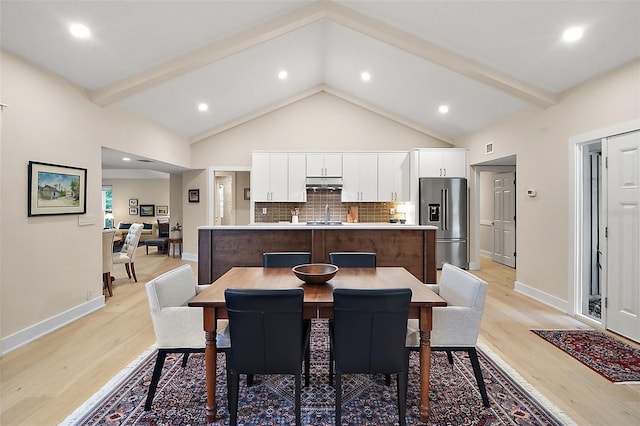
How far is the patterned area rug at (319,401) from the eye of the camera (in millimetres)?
1934

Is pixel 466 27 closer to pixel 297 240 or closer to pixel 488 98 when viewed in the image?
pixel 488 98

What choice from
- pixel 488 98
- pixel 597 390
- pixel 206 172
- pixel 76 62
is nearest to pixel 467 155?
pixel 488 98

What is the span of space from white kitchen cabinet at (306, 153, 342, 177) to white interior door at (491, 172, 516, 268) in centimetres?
348

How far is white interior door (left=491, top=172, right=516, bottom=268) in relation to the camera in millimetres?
6602

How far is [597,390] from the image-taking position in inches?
88.6

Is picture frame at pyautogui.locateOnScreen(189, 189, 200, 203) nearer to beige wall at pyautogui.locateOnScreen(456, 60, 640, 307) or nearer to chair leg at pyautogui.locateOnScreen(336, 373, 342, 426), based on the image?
beige wall at pyautogui.locateOnScreen(456, 60, 640, 307)

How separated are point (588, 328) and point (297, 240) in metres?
3.19

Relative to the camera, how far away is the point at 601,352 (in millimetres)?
2799

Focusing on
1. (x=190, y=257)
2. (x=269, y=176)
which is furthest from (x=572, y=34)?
(x=190, y=257)

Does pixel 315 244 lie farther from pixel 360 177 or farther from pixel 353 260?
pixel 360 177

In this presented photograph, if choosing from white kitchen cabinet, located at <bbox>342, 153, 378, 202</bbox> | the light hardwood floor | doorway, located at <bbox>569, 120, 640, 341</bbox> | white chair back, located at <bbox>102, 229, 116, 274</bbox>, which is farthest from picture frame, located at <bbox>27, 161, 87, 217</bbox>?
doorway, located at <bbox>569, 120, 640, 341</bbox>

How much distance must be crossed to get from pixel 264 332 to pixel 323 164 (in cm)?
501

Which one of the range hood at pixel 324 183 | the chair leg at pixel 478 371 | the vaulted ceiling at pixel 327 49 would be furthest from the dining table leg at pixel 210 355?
the range hood at pixel 324 183

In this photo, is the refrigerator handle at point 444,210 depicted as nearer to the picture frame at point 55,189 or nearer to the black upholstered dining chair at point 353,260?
the black upholstered dining chair at point 353,260
